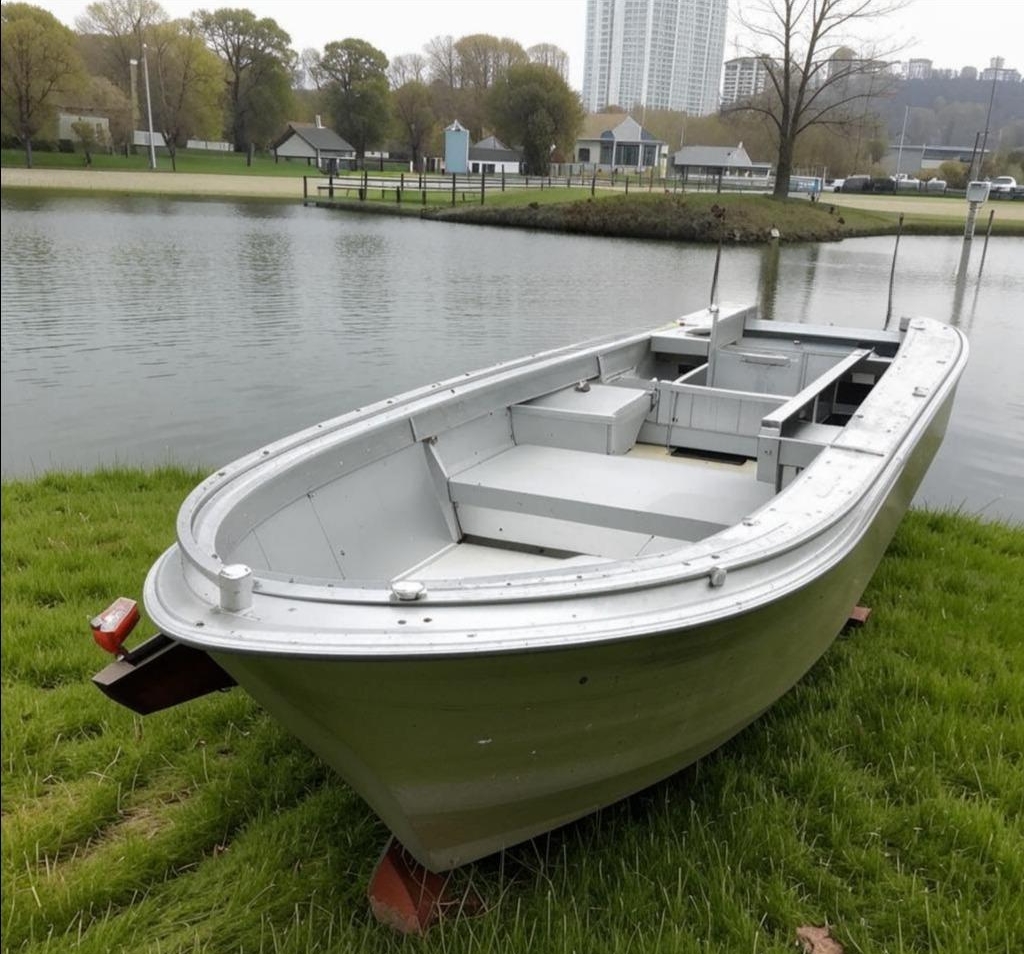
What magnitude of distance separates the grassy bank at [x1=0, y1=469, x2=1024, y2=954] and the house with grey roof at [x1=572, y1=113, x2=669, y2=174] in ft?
270

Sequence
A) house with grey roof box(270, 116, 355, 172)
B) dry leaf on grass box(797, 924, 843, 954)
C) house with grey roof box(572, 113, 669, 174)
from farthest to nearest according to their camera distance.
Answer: house with grey roof box(572, 113, 669, 174), house with grey roof box(270, 116, 355, 172), dry leaf on grass box(797, 924, 843, 954)

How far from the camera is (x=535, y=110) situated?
2362 inches

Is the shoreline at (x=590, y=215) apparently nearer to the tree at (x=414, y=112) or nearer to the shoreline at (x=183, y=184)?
the shoreline at (x=183, y=184)

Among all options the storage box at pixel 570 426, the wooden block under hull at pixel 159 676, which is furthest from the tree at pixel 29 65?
the storage box at pixel 570 426

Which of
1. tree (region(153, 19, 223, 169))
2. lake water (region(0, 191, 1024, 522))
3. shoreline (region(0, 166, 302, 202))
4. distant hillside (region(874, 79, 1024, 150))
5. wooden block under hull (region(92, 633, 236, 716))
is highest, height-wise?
distant hillside (region(874, 79, 1024, 150))

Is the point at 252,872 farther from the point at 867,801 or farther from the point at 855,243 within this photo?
the point at 855,243

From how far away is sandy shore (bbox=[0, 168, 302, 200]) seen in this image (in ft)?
110

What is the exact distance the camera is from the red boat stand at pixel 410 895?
2.52 meters

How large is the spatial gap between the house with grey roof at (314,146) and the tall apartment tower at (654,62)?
48373 mm

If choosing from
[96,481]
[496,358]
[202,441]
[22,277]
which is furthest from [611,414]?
[22,277]

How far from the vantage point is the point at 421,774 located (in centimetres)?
238

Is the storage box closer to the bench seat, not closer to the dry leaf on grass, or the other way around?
the bench seat

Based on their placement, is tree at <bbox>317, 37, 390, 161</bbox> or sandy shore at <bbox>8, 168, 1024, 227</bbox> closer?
sandy shore at <bbox>8, 168, 1024, 227</bbox>

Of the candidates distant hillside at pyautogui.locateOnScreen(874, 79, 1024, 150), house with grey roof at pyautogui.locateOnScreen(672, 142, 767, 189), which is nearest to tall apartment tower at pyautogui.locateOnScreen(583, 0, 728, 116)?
distant hillside at pyautogui.locateOnScreen(874, 79, 1024, 150)
